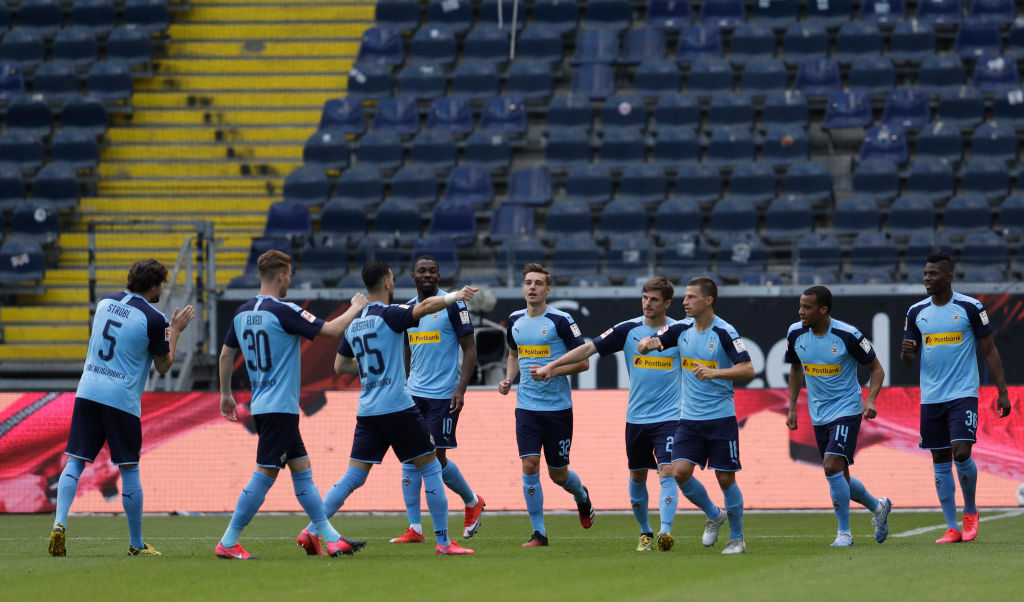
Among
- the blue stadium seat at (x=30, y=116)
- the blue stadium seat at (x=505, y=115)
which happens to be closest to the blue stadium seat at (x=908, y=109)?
the blue stadium seat at (x=505, y=115)

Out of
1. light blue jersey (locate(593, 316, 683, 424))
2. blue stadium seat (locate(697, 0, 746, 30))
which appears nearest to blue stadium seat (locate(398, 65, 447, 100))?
blue stadium seat (locate(697, 0, 746, 30))

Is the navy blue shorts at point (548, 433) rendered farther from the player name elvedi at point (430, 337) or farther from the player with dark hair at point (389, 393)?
the player with dark hair at point (389, 393)

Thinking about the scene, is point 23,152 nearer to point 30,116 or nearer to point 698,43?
point 30,116

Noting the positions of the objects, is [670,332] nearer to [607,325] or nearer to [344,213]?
[607,325]

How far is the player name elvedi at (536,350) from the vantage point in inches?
449

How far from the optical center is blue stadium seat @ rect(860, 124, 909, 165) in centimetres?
2219

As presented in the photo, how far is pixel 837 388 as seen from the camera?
35.2 feet

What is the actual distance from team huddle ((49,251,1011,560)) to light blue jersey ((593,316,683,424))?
0.04 ft

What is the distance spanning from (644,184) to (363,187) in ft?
16.3

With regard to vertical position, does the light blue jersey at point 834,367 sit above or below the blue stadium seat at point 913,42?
below

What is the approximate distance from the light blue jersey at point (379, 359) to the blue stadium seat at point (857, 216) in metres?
12.2

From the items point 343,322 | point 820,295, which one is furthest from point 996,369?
point 343,322

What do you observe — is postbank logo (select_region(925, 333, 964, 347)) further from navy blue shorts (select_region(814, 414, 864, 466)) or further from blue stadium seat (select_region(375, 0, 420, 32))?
blue stadium seat (select_region(375, 0, 420, 32))

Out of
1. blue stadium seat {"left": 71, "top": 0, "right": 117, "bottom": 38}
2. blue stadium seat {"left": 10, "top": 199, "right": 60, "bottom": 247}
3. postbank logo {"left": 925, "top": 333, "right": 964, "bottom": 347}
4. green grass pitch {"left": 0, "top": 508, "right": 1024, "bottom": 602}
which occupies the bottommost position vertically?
green grass pitch {"left": 0, "top": 508, "right": 1024, "bottom": 602}
